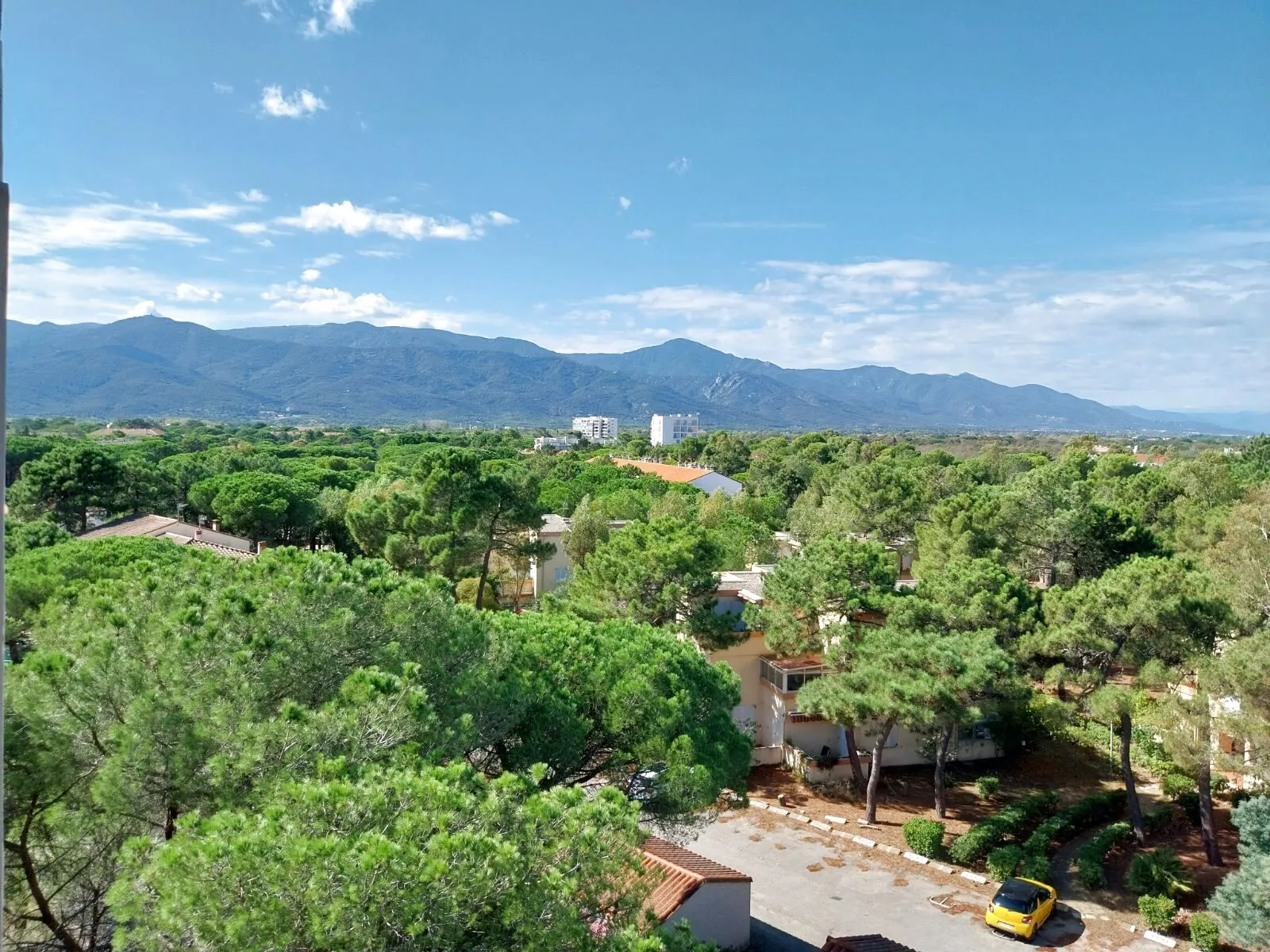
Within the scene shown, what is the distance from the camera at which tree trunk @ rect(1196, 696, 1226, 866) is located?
12484 millimetres

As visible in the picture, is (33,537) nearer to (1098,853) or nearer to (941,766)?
(941,766)

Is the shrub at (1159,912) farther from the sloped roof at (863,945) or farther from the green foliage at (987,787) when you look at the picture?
the green foliage at (987,787)

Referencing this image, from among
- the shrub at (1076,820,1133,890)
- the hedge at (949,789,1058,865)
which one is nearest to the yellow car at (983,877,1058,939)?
the shrub at (1076,820,1133,890)

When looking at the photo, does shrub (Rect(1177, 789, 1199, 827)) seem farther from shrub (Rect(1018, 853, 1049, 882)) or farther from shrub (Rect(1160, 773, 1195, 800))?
shrub (Rect(1018, 853, 1049, 882))

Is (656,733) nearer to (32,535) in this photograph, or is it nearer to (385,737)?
(385,737)

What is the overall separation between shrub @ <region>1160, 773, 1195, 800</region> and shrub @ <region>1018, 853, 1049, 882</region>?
4.32m

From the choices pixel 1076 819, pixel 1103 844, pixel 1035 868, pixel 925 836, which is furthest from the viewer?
pixel 1076 819

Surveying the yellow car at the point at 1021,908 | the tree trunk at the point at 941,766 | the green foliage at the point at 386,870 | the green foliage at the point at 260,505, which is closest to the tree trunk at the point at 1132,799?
the tree trunk at the point at 941,766

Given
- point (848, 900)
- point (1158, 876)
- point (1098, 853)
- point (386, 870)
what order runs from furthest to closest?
point (1098, 853)
point (848, 900)
point (1158, 876)
point (386, 870)

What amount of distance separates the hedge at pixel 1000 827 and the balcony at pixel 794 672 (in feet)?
13.5

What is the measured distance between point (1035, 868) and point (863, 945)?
4460 millimetres

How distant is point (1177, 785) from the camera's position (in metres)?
15.9

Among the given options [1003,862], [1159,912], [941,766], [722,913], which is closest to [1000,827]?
[1003,862]

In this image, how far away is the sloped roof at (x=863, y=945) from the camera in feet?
34.1
